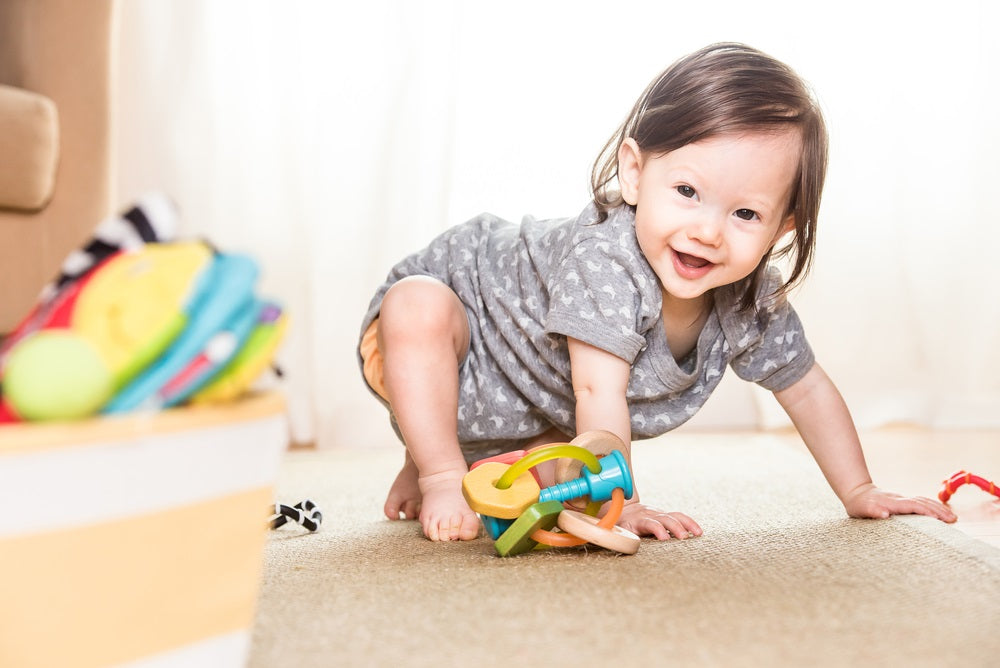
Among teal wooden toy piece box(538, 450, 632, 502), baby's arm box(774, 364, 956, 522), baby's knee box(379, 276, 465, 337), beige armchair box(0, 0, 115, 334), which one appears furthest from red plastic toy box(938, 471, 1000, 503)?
beige armchair box(0, 0, 115, 334)

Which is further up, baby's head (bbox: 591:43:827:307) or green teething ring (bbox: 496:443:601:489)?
baby's head (bbox: 591:43:827:307)

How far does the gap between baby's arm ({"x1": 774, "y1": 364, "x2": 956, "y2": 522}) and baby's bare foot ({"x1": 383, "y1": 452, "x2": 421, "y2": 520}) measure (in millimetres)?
402

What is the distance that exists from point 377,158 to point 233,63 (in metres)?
0.31

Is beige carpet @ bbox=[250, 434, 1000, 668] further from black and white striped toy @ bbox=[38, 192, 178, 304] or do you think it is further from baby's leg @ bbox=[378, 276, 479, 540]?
black and white striped toy @ bbox=[38, 192, 178, 304]

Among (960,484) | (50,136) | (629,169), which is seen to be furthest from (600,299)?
(50,136)

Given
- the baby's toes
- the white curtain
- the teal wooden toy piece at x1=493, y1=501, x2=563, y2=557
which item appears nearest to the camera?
the teal wooden toy piece at x1=493, y1=501, x2=563, y2=557

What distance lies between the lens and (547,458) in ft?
2.59

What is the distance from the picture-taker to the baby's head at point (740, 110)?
938 millimetres

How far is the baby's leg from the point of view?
3.19 feet

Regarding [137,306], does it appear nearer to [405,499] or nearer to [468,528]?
[468,528]

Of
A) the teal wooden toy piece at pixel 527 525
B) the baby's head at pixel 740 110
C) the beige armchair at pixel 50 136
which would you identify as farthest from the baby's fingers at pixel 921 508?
the beige armchair at pixel 50 136

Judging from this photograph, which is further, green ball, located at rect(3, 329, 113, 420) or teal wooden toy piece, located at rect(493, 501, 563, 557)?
teal wooden toy piece, located at rect(493, 501, 563, 557)

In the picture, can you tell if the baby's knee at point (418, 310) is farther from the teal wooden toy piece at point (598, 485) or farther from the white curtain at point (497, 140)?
the white curtain at point (497, 140)

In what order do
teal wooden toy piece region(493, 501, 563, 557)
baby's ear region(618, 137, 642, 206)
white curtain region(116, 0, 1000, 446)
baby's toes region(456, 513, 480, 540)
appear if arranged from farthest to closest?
white curtain region(116, 0, 1000, 446), baby's ear region(618, 137, 642, 206), baby's toes region(456, 513, 480, 540), teal wooden toy piece region(493, 501, 563, 557)
